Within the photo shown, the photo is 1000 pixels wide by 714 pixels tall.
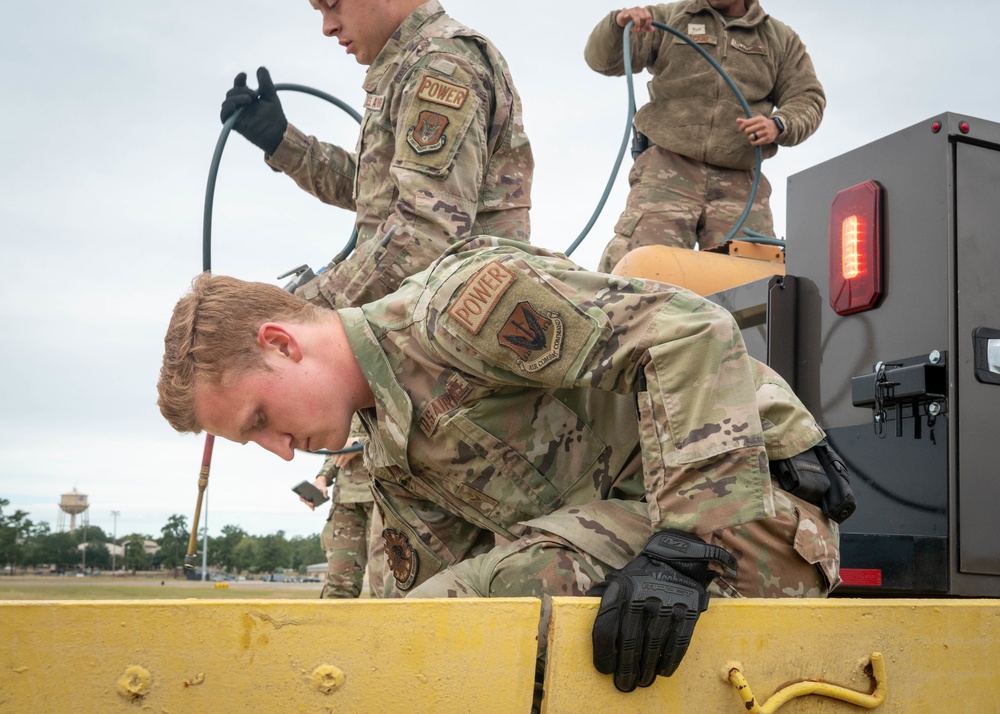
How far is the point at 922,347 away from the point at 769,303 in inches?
16.8

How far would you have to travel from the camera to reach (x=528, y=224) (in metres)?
2.80

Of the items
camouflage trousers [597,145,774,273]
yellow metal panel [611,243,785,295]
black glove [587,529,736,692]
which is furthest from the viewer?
camouflage trousers [597,145,774,273]

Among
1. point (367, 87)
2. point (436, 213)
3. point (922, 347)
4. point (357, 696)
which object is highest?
point (367, 87)

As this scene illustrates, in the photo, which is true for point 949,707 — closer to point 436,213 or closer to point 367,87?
point 436,213

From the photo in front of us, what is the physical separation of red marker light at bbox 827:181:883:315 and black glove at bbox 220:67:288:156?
1.77 meters

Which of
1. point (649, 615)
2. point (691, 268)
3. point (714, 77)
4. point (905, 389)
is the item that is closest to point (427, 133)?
point (691, 268)

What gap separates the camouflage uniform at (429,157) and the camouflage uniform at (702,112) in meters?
1.05

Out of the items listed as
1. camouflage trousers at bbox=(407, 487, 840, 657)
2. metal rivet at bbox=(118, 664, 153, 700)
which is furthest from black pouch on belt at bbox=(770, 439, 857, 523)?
metal rivet at bbox=(118, 664, 153, 700)

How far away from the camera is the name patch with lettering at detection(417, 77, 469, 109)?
8.27ft

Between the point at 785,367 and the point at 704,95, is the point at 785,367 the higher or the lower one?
the lower one

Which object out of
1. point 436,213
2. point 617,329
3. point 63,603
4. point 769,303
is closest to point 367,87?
point 436,213

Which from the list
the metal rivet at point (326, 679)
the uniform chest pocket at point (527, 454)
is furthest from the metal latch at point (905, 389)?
the metal rivet at point (326, 679)

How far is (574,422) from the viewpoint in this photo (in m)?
1.77

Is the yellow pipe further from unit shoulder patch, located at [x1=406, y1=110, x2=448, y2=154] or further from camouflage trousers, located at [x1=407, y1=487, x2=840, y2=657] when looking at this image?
unit shoulder patch, located at [x1=406, y1=110, x2=448, y2=154]
